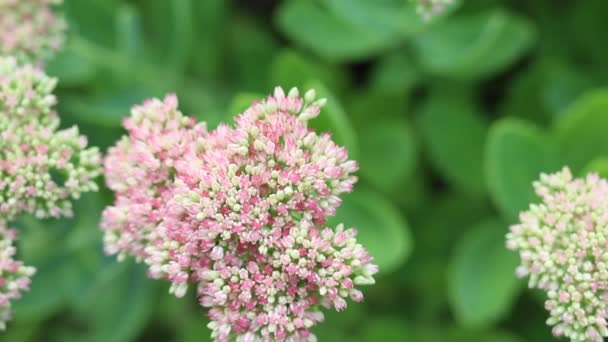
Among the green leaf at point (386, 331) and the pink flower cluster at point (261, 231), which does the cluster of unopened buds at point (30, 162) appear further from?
the green leaf at point (386, 331)

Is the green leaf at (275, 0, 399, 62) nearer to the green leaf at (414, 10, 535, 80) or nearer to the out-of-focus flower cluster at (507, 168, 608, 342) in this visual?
the green leaf at (414, 10, 535, 80)

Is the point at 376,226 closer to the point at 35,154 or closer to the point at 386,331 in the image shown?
the point at 386,331

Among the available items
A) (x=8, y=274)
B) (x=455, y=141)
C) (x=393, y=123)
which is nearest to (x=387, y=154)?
(x=393, y=123)

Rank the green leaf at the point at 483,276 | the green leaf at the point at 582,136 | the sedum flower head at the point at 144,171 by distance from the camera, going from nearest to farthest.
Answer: the sedum flower head at the point at 144,171, the green leaf at the point at 582,136, the green leaf at the point at 483,276

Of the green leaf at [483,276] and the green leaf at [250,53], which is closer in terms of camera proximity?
the green leaf at [483,276]

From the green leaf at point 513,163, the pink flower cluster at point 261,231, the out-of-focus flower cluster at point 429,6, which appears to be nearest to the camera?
the pink flower cluster at point 261,231

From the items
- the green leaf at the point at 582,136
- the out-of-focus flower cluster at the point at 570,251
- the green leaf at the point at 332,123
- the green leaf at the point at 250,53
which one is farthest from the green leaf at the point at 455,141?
the out-of-focus flower cluster at the point at 570,251
